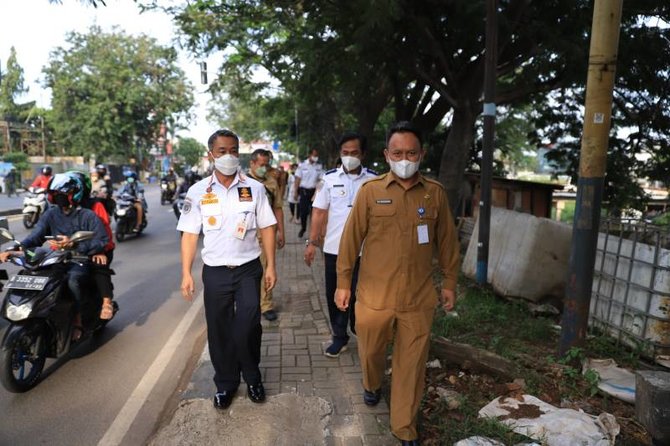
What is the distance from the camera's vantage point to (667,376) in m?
2.51

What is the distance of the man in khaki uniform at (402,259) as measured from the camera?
2.85m

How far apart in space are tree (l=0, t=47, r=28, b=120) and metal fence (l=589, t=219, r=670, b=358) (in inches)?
1929

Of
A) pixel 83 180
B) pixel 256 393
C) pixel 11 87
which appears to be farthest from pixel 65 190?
pixel 11 87

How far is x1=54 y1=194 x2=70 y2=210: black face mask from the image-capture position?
425 centimetres

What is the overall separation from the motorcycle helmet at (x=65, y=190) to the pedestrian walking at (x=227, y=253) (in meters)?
1.55

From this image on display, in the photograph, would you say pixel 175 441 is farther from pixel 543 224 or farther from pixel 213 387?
pixel 543 224

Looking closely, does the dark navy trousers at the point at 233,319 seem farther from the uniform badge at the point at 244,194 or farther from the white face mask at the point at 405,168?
the white face mask at the point at 405,168

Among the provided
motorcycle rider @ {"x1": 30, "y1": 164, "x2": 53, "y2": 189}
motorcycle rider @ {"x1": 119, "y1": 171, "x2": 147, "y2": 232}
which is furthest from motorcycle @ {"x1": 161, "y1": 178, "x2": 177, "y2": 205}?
motorcycle rider @ {"x1": 119, "y1": 171, "x2": 147, "y2": 232}

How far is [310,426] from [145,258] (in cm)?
673

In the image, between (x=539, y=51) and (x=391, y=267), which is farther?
(x=539, y=51)

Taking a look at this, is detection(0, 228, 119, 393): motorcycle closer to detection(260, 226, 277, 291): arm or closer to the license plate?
the license plate

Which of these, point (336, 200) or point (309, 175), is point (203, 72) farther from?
point (336, 200)

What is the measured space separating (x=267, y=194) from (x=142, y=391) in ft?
7.11

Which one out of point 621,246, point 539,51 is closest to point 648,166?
point 539,51
